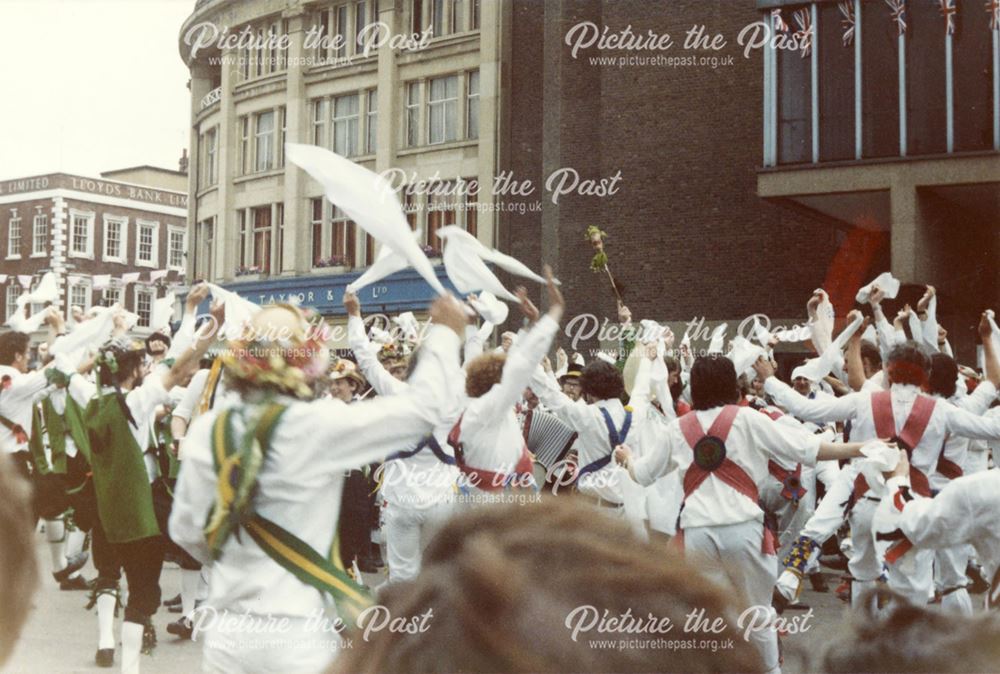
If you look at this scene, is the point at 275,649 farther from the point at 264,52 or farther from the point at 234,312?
the point at 264,52

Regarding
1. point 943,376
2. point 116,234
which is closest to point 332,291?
point 943,376

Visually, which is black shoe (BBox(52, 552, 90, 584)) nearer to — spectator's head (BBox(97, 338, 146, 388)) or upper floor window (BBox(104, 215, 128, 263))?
spectator's head (BBox(97, 338, 146, 388))

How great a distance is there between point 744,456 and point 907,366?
1.66 metres

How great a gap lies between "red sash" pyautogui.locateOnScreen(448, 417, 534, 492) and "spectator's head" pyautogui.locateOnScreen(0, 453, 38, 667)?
6532mm

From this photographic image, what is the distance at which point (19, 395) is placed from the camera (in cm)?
988

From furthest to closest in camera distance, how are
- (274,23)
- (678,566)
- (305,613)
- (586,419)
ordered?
(274,23)
(586,419)
(305,613)
(678,566)

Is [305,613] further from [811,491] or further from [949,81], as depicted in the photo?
[949,81]

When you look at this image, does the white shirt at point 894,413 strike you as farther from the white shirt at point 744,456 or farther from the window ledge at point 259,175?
the window ledge at point 259,175

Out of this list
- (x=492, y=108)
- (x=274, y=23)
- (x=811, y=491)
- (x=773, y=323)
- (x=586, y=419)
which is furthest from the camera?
(x=492, y=108)

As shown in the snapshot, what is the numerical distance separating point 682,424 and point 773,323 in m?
16.3

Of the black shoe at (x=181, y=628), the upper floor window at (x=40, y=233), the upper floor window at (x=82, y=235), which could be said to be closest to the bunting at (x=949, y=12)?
the black shoe at (x=181, y=628)

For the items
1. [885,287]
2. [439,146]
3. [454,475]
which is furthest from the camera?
[439,146]

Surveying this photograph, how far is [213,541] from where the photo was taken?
4.27 m

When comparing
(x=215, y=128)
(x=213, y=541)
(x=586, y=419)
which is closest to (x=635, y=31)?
(x=215, y=128)
